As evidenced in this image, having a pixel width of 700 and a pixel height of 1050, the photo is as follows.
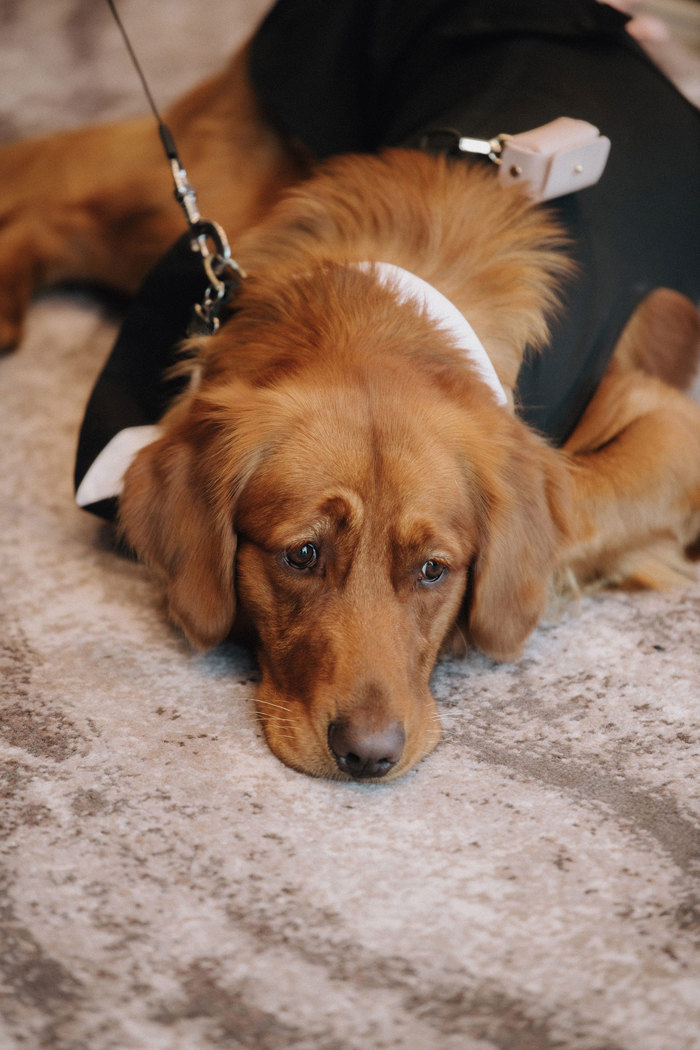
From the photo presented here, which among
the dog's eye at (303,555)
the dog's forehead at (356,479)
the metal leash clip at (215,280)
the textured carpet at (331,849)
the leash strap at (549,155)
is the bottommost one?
the textured carpet at (331,849)

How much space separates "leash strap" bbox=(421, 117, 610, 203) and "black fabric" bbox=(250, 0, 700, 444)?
Result: 89 mm

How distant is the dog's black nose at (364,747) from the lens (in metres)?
1.89

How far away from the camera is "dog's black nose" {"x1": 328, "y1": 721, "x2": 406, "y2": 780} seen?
1894mm

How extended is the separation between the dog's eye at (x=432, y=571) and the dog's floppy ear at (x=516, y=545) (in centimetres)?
14

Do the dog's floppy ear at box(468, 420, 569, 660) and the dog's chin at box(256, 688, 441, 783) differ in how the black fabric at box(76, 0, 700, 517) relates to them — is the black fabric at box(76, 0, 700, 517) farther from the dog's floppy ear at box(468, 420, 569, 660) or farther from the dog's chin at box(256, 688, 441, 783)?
the dog's chin at box(256, 688, 441, 783)

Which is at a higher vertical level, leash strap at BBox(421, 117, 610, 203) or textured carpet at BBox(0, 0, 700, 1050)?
leash strap at BBox(421, 117, 610, 203)

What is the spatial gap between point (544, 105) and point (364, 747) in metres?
1.88

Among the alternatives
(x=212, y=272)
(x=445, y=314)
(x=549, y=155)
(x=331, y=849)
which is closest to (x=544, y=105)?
(x=549, y=155)

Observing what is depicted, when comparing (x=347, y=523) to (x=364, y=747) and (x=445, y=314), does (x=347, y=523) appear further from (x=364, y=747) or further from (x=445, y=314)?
(x=445, y=314)

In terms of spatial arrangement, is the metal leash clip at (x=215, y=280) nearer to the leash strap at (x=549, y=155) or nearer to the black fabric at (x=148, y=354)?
the black fabric at (x=148, y=354)

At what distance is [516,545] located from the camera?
7.36 feet

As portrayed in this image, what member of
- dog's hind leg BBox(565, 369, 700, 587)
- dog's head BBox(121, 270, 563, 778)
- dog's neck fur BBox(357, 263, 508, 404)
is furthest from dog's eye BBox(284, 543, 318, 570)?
dog's hind leg BBox(565, 369, 700, 587)

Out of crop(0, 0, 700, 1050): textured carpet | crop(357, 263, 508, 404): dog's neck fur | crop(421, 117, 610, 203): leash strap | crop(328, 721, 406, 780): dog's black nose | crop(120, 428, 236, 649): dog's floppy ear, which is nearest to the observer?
crop(0, 0, 700, 1050): textured carpet

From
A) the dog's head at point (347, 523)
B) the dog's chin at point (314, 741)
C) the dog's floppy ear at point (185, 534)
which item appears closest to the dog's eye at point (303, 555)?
the dog's head at point (347, 523)
